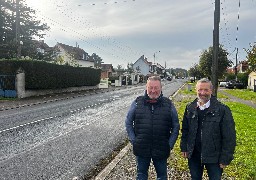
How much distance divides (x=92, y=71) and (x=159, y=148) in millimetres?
38978

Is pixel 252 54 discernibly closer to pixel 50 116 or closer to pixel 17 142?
pixel 50 116

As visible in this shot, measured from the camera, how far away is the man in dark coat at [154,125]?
4.71 m

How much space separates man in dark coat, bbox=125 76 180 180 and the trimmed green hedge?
77.8ft

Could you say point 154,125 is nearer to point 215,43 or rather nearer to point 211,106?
point 211,106

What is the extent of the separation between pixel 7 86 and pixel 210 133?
24.6 meters

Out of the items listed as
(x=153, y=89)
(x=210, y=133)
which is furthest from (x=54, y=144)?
(x=210, y=133)

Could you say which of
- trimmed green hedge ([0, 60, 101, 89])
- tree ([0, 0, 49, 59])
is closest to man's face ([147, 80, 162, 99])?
trimmed green hedge ([0, 60, 101, 89])

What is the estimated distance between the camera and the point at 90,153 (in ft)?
28.4

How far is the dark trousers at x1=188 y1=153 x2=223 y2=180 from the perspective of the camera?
4.54 metres

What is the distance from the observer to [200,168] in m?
4.76

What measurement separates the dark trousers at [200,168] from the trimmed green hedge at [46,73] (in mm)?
24151

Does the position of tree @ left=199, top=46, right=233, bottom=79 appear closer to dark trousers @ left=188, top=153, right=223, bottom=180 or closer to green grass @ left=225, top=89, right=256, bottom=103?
green grass @ left=225, top=89, right=256, bottom=103

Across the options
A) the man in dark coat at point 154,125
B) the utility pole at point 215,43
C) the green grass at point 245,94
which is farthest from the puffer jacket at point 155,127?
the green grass at point 245,94

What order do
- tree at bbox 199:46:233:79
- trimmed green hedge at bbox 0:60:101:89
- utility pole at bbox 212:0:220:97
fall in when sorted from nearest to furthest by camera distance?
1. utility pole at bbox 212:0:220:97
2. trimmed green hedge at bbox 0:60:101:89
3. tree at bbox 199:46:233:79
